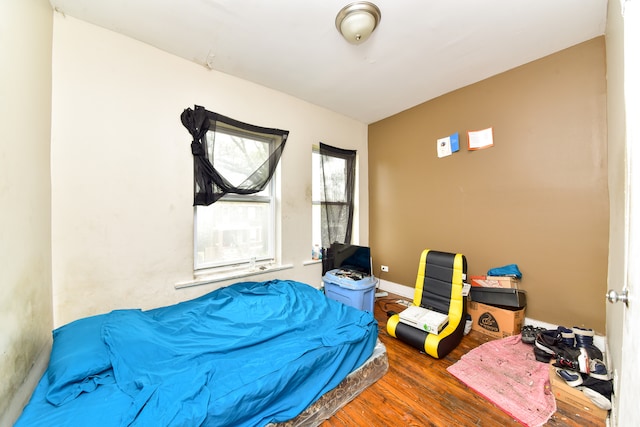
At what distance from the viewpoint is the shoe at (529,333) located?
2.09m

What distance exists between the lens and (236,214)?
2629 mm

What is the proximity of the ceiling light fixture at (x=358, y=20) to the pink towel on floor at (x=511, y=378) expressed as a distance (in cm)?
275

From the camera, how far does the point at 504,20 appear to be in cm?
180

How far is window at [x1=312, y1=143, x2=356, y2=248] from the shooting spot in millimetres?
3227

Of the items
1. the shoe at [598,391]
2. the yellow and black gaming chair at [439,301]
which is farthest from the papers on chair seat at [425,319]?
the shoe at [598,391]

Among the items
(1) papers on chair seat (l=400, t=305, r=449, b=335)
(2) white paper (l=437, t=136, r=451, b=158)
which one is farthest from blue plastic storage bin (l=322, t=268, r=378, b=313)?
(2) white paper (l=437, t=136, r=451, b=158)

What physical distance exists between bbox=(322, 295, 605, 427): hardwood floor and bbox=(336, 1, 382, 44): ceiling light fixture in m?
2.68

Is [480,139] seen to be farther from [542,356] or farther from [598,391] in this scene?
[598,391]

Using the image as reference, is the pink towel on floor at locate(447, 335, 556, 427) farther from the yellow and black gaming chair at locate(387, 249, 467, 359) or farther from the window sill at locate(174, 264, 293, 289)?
the window sill at locate(174, 264, 293, 289)

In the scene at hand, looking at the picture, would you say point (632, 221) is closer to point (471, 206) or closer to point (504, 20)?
point (504, 20)

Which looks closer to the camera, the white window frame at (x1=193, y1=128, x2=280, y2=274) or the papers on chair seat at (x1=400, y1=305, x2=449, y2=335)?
the papers on chair seat at (x1=400, y1=305, x2=449, y2=335)

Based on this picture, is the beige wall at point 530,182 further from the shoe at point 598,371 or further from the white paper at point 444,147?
the shoe at point 598,371

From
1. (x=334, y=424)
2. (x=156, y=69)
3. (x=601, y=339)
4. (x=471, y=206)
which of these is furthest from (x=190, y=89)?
(x=601, y=339)

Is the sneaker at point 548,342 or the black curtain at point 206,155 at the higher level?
the black curtain at point 206,155
